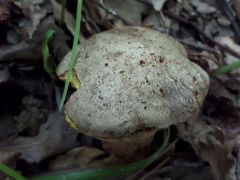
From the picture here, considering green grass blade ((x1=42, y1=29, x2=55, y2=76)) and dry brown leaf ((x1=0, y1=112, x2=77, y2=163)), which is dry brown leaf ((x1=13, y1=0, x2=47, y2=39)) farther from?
dry brown leaf ((x1=0, y1=112, x2=77, y2=163))

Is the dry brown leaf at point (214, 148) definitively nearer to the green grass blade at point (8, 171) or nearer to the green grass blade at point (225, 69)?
the green grass blade at point (225, 69)

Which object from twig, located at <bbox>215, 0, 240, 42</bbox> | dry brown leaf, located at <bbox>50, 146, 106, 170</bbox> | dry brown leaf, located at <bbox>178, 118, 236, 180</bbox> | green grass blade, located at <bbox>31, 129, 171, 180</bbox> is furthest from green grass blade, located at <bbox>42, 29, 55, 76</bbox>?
twig, located at <bbox>215, 0, 240, 42</bbox>

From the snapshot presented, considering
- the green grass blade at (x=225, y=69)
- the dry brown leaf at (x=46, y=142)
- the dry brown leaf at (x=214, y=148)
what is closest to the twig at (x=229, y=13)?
the green grass blade at (x=225, y=69)

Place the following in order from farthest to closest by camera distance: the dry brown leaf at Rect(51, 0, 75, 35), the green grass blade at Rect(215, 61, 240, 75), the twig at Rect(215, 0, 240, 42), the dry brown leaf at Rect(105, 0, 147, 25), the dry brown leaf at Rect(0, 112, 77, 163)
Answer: the twig at Rect(215, 0, 240, 42) → the dry brown leaf at Rect(105, 0, 147, 25) → the dry brown leaf at Rect(51, 0, 75, 35) → the green grass blade at Rect(215, 61, 240, 75) → the dry brown leaf at Rect(0, 112, 77, 163)

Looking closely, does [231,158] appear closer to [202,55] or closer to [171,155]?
[171,155]

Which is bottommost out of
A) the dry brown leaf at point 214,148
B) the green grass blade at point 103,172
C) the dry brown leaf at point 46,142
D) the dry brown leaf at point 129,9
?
the dry brown leaf at point 46,142

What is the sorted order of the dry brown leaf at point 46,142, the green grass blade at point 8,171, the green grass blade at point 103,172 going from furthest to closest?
the dry brown leaf at point 46,142
the green grass blade at point 103,172
the green grass blade at point 8,171

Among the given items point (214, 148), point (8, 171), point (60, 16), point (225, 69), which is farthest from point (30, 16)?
point (214, 148)

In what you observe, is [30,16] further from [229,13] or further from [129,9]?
[229,13]
